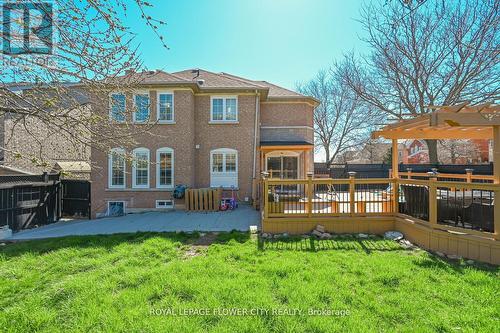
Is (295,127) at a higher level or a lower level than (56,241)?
higher

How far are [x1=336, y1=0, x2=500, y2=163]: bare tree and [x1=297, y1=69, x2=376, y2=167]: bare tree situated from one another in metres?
9.93

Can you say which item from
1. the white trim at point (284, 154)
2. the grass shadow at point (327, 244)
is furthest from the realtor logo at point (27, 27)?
the white trim at point (284, 154)

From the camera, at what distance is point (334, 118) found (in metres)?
29.2

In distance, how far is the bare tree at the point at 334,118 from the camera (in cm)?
2806

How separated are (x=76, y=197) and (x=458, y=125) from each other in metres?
14.0

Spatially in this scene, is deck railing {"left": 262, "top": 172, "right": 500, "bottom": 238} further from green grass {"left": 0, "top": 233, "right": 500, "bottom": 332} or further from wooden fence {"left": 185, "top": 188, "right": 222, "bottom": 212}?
wooden fence {"left": 185, "top": 188, "right": 222, "bottom": 212}

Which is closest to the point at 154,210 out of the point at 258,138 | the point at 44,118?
the point at 258,138

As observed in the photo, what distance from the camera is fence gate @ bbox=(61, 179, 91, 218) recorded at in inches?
443

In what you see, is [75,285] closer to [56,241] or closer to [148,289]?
[148,289]

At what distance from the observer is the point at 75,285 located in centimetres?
391

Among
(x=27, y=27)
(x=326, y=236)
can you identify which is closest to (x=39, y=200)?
(x=27, y=27)

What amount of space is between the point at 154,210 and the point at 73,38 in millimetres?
9214

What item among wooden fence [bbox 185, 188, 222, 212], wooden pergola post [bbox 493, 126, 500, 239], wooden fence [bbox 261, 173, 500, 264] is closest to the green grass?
wooden fence [bbox 261, 173, 500, 264]

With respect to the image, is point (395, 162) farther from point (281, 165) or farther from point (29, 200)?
point (29, 200)
